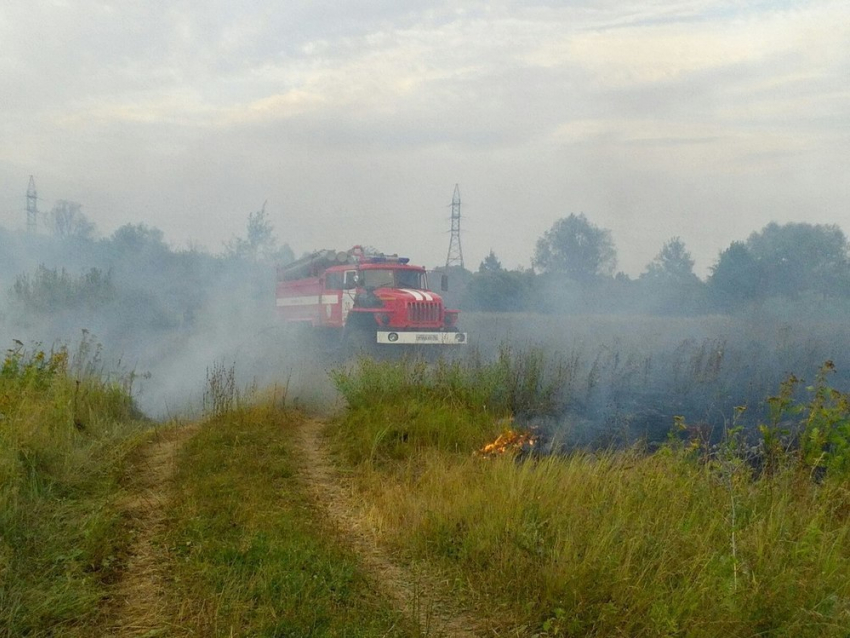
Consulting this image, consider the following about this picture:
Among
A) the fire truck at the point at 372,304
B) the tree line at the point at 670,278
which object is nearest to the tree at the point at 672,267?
the tree line at the point at 670,278

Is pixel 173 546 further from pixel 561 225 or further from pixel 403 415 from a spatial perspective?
pixel 561 225

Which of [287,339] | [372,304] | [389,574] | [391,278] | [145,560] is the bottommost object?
[389,574]

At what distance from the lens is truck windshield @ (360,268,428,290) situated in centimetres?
1819

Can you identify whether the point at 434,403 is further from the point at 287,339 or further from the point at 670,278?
the point at 670,278

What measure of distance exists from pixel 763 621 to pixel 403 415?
542 centimetres

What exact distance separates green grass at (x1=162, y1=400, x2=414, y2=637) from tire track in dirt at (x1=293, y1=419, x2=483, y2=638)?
13cm

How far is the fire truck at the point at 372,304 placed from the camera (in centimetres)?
1666

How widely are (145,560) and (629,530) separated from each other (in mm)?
3367

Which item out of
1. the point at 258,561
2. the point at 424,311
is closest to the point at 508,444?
the point at 258,561

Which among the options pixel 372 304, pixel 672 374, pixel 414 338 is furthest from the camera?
pixel 372 304

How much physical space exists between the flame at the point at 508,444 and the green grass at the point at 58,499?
141 inches

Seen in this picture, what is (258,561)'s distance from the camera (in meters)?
5.13

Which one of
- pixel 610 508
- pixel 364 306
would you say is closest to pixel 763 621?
pixel 610 508

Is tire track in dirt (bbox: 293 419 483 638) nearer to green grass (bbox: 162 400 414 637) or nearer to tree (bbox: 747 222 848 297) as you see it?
green grass (bbox: 162 400 414 637)
